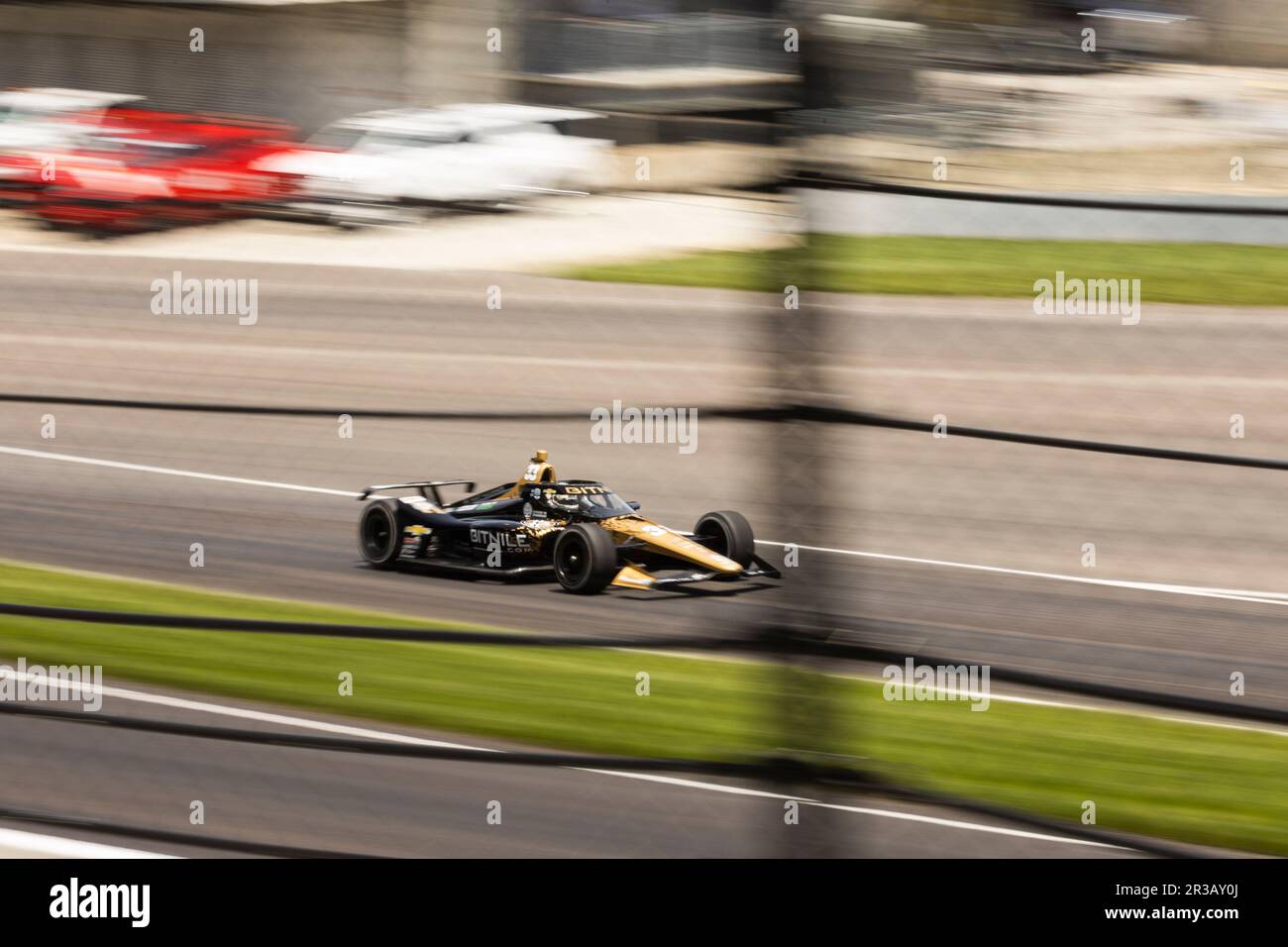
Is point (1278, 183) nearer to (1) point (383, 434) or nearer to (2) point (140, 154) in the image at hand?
(2) point (140, 154)

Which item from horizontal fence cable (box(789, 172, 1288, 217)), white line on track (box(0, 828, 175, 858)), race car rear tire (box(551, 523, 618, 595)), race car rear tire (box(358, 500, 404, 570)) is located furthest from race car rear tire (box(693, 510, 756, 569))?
horizontal fence cable (box(789, 172, 1288, 217))

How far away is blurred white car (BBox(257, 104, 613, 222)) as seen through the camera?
4.87ft

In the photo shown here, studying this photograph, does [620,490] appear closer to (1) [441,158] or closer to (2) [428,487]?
(2) [428,487]

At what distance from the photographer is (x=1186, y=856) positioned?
184 centimetres

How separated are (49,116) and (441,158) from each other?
538mm

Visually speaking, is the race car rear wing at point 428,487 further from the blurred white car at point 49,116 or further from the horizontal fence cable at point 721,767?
the blurred white car at point 49,116

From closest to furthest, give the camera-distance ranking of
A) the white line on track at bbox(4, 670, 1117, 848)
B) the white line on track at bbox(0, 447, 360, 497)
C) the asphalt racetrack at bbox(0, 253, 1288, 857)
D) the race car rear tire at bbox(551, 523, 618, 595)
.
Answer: the asphalt racetrack at bbox(0, 253, 1288, 857) < the white line on track at bbox(4, 670, 1117, 848) < the race car rear tire at bbox(551, 523, 618, 595) < the white line on track at bbox(0, 447, 360, 497)

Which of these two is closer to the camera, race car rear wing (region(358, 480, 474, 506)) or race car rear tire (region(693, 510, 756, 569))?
race car rear tire (region(693, 510, 756, 569))

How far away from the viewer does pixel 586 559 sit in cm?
654

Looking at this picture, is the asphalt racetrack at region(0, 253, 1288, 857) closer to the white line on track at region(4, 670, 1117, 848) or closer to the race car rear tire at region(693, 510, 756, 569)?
the white line on track at region(4, 670, 1117, 848)

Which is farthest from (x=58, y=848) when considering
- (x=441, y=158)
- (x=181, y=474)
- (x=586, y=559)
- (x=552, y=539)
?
(x=181, y=474)

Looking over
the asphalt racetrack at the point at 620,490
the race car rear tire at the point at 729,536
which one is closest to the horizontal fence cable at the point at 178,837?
the asphalt racetrack at the point at 620,490

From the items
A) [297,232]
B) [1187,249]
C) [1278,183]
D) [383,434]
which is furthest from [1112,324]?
[297,232]

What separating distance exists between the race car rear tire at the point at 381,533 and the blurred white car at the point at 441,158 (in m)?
5.45
